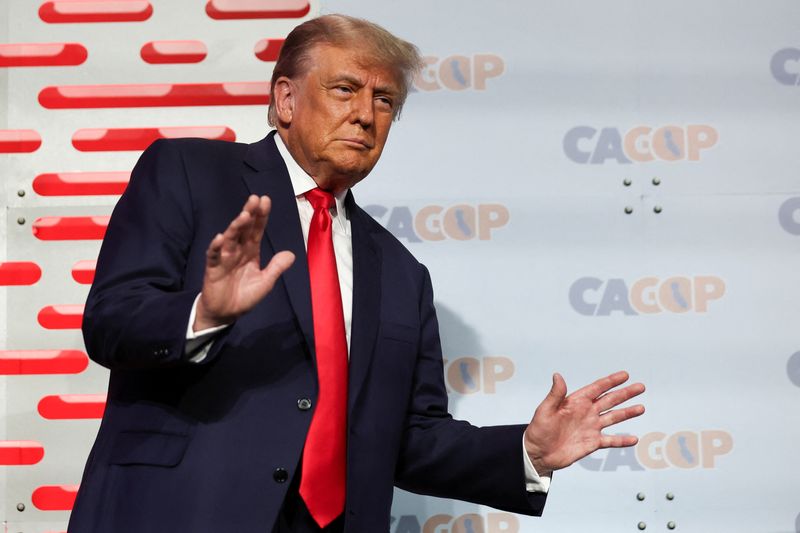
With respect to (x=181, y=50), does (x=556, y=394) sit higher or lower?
lower

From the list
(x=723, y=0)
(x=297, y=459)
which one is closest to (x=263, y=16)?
(x=723, y=0)

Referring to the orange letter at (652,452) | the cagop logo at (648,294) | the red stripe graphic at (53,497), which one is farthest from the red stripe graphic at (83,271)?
the orange letter at (652,452)

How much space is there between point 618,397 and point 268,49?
1392 mm

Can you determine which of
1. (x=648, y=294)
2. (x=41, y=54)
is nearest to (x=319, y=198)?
(x=648, y=294)

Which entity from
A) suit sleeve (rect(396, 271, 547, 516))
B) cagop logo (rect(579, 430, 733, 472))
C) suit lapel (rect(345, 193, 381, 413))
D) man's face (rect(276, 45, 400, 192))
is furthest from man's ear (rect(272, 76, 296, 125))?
cagop logo (rect(579, 430, 733, 472))

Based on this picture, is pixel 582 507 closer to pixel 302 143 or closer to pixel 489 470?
pixel 489 470

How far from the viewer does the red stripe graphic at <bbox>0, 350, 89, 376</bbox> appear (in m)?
2.65

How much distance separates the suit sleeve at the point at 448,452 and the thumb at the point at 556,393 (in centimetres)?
13

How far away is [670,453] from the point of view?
2625 mm


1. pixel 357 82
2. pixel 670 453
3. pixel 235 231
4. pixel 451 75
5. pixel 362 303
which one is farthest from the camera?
pixel 451 75

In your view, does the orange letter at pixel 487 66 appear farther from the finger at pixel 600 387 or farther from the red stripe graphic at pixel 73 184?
the finger at pixel 600 387

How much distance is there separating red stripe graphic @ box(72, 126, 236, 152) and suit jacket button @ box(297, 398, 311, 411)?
3.63 ft

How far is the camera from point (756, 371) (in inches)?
105

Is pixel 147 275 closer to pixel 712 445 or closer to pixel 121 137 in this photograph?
pixel 121 137
